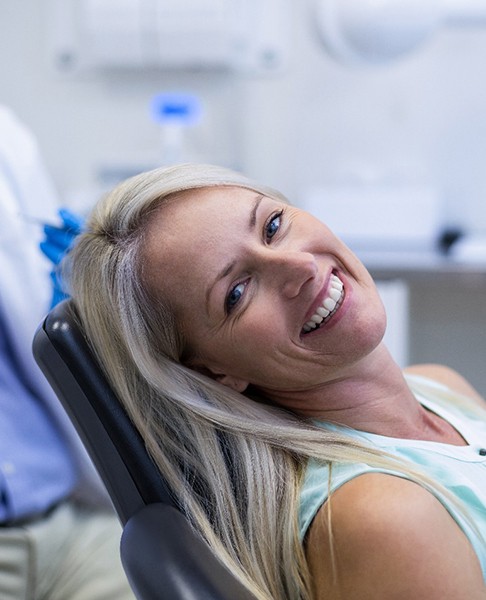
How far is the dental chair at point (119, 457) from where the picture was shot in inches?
37.2

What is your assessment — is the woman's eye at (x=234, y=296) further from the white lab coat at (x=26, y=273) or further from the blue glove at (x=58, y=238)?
the white lab coat at (x=26, y=273)

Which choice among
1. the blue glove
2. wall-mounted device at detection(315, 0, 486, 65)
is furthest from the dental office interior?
the blue glove

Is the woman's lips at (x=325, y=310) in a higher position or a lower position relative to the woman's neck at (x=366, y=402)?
higher

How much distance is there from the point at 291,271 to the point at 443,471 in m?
0.29

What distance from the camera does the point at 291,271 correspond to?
3.59 ft

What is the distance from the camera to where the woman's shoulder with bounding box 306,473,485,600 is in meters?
0.90

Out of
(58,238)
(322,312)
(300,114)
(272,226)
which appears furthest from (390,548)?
(300,114)

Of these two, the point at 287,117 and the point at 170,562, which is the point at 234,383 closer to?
the point at 170,562

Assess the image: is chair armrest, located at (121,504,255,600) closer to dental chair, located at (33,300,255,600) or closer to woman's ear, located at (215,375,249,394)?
dental chair, located at (33,300,255,600)

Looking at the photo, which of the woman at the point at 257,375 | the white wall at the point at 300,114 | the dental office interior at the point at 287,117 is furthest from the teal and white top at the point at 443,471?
the white wall at the point at 300,114

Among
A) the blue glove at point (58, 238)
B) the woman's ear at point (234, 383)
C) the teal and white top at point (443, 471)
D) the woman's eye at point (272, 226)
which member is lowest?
the teal and white top at point (443, 471)

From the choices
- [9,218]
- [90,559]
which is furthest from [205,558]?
[9,218]

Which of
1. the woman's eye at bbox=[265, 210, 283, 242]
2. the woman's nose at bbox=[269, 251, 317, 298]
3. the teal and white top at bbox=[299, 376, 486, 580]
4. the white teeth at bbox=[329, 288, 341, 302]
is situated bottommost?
the teal and white top at bbox=[299, 376, 486, 580]

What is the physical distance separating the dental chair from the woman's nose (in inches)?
9.4
